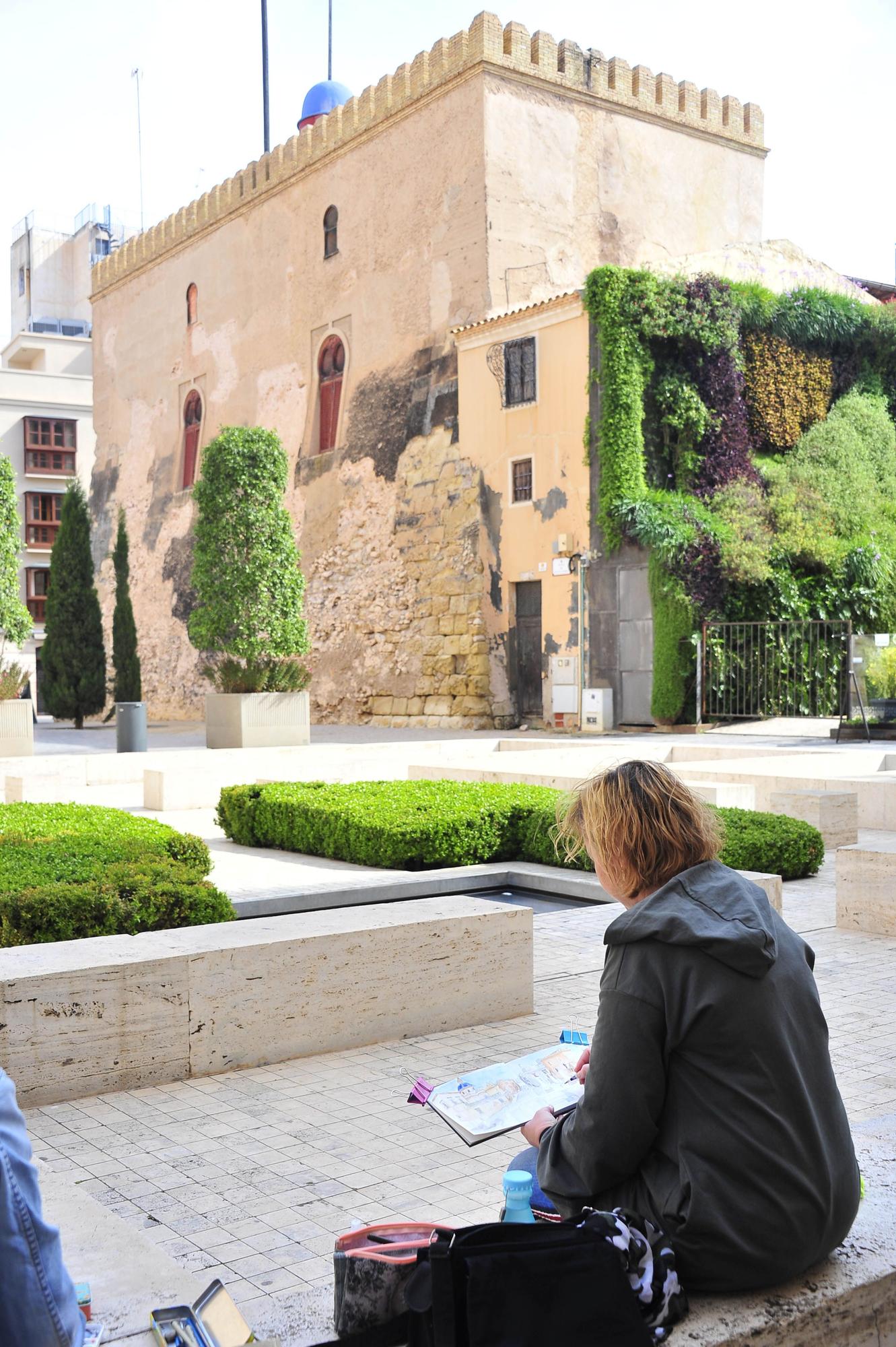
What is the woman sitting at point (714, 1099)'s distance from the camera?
219cm

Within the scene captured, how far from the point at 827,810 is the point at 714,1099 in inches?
313

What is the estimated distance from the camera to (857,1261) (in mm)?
2395

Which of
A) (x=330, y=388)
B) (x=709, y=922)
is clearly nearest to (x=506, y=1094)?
(x=709, y=922)

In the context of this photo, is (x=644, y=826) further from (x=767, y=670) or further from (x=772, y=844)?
(x=767, y=670)

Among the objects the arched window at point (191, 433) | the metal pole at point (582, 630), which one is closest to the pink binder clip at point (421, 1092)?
the metal pole at point (582, 630)

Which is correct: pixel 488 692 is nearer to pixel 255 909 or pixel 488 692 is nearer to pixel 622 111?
pixel 622 111

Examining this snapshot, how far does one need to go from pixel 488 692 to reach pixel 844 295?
33.0 feet

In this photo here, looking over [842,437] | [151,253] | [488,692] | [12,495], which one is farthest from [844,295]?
[151,253]

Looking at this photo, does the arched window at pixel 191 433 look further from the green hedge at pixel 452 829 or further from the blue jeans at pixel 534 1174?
the blue jeans at pixel 534 1174

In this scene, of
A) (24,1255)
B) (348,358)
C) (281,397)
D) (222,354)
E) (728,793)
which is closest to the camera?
(24,1255)

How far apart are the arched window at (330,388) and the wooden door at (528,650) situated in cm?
678

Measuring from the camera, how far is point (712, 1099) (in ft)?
7.22

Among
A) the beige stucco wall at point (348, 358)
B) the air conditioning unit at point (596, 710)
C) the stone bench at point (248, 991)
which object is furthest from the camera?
the beige stucco wall at point (348, 358)

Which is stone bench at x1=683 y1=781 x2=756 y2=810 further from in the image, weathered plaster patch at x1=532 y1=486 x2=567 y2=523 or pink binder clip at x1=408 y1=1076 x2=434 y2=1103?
weathered plaster patch at x1=532 y1=486 x2=567 y2=523
